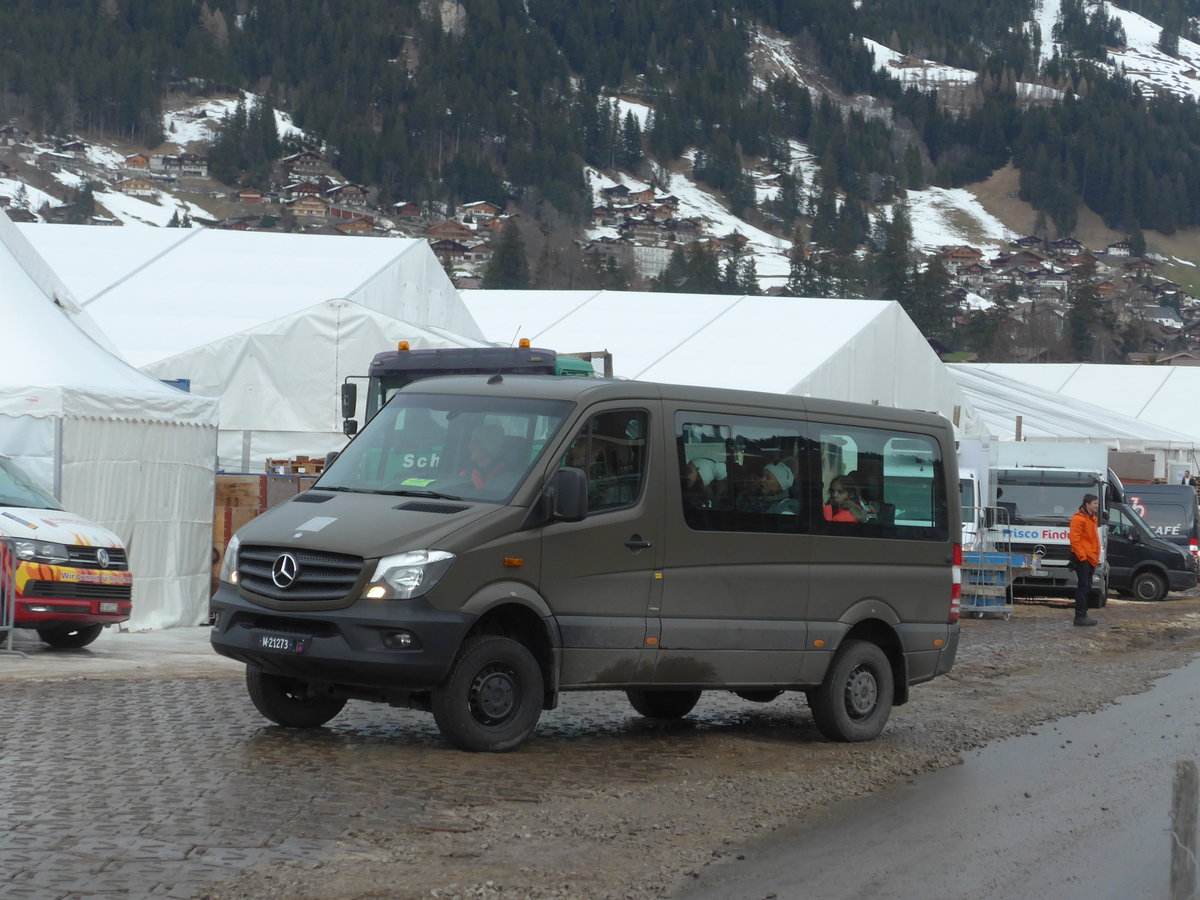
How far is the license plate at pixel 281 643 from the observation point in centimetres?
949

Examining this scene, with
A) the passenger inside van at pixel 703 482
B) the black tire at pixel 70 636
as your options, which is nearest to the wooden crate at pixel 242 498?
the black tire at pixel 70 636

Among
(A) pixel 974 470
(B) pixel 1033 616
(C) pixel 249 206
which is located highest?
(C) pixel 249 206

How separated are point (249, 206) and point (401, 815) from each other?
195 meters

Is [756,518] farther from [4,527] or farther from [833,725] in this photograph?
[4,527]

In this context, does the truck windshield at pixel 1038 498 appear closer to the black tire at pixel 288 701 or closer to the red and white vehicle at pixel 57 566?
the red and white vehicle at pixel 57 566

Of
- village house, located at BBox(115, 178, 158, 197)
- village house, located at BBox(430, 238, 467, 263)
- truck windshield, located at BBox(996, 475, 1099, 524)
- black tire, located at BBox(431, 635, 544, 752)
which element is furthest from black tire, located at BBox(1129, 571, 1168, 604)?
village house, located at BBox(115, 178, 158, 197)

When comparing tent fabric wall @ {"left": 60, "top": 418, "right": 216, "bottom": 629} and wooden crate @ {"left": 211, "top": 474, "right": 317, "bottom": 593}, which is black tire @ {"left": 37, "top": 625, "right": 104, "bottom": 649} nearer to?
tent fabric wall @ {"left": 60, "top": 418, "right": 216, "bottom": 629}

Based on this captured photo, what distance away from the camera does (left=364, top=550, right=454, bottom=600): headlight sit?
936 cm

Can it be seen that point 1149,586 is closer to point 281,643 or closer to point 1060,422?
point 1060,422

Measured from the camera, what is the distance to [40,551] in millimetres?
14523

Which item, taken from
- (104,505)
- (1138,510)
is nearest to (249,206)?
(1138,510)

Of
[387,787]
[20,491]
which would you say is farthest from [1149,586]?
[387,787]

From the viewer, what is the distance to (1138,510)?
113 feet

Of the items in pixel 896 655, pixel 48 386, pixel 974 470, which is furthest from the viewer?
pixel 974 470
